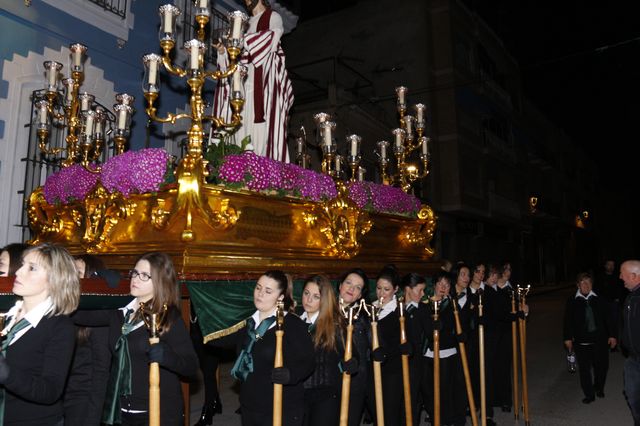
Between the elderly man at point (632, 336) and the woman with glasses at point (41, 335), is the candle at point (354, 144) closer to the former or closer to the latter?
the elderly man at point (632, 336)

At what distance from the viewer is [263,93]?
6070mm

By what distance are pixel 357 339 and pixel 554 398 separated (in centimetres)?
479

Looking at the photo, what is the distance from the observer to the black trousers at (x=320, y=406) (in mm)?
4043

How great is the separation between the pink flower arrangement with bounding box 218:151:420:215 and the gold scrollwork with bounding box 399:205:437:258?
24 centimetres

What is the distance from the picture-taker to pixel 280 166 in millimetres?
5340

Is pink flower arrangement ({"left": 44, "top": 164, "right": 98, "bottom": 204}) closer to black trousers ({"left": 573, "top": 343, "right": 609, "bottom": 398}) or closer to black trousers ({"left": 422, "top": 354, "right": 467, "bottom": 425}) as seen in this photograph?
black trousers ({"left": 422, "top": 354, "right": 467, "bottom": 425})

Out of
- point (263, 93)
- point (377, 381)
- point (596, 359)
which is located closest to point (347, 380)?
point (377, 381)

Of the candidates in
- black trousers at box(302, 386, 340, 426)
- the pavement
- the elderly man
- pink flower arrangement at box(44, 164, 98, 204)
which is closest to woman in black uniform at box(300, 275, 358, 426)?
black trousers at box(302, 386, 340, 426)

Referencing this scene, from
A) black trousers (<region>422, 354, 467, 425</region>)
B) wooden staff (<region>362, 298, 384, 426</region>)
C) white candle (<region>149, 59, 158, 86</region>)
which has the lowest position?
black trousers (<region>422, 354, 467, 425</region>)

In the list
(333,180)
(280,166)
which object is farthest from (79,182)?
(333,180)

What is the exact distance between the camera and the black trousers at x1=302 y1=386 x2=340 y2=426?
404 cm

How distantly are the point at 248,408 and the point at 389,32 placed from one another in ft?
62.6

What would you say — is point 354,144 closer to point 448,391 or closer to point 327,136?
point 327,136

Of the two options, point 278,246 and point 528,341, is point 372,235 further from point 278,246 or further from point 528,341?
point 528,341
